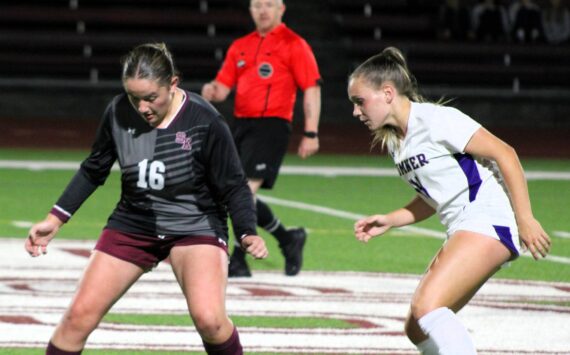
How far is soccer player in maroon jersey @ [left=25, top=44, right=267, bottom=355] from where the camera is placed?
641 cm

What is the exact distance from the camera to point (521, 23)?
3180cm

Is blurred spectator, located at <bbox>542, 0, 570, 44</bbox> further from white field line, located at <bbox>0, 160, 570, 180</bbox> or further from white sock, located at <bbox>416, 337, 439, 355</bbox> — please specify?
white sock, located at <bbox>416, 337, 439, 355</bbox>

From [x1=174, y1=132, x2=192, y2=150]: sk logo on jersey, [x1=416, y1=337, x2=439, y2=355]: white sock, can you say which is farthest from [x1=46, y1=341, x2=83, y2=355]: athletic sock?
[x1=416, y1=337, x2=439, y2=355]: white sock

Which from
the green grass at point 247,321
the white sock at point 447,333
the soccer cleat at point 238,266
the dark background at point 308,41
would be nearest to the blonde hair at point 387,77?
the white sock at point 447,333

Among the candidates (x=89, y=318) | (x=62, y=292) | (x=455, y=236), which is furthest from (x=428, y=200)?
(x=62, y=292)

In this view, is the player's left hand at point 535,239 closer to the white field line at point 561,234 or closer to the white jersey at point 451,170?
the white jersey at point 451,170

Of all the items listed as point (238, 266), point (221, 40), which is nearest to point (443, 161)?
point (238, 266)

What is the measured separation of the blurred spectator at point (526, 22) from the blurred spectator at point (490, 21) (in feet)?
0.72

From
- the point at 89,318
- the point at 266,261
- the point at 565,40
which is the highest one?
the point at 89,318

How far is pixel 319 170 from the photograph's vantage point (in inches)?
808

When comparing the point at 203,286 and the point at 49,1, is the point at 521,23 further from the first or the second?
the point at 203,286

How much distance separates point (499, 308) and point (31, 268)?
3.68 meters

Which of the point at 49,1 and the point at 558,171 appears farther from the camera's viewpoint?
the point at 49,1

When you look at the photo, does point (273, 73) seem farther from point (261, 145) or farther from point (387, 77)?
point (387, 77)
